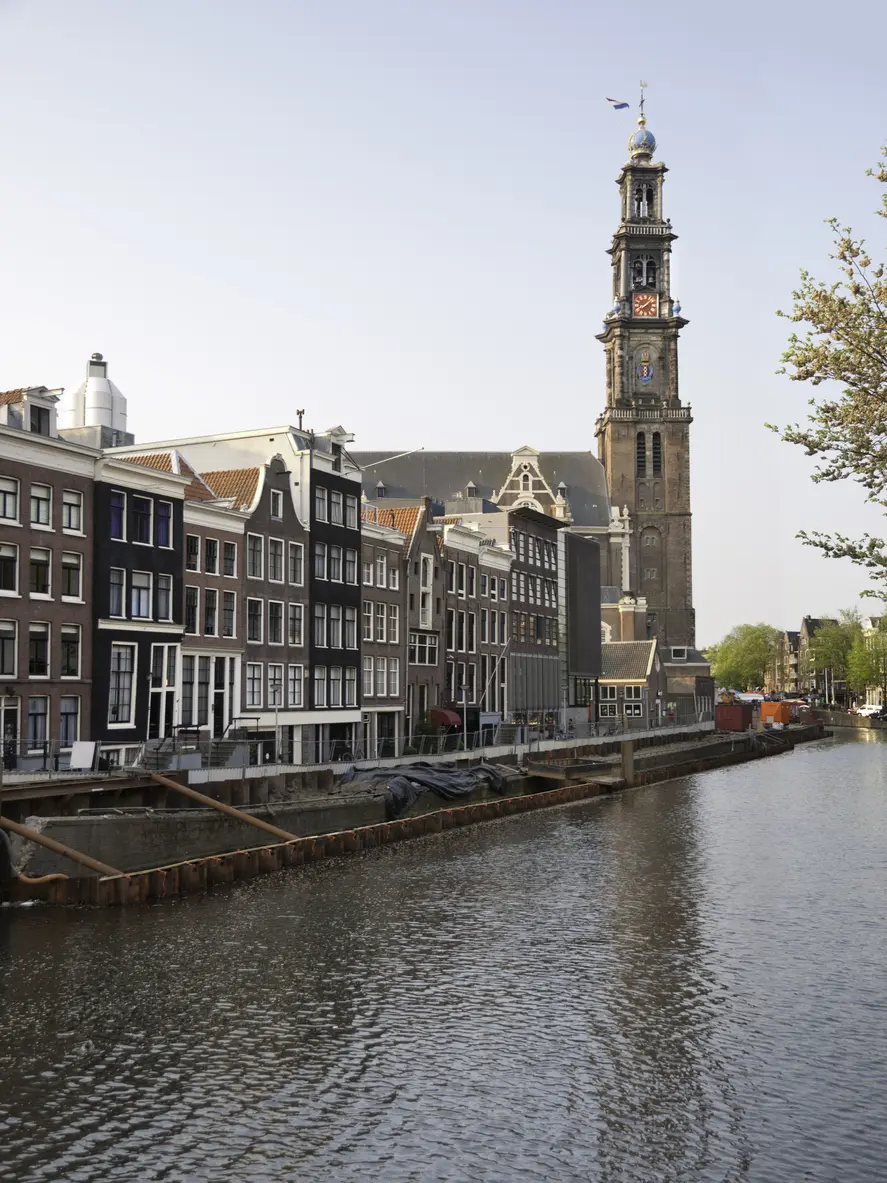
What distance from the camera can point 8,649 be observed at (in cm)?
4734

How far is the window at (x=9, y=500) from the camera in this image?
47.4 metres

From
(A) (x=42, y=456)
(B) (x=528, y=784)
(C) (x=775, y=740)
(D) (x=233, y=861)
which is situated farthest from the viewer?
(C) (x=775, y=740)

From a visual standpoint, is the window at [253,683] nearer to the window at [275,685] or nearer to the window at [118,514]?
the window at [275,685]

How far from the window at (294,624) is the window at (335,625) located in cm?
301

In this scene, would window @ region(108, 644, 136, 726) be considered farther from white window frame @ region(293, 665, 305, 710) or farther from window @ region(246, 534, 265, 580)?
white window frame @ region(293, 665, 305, 710)

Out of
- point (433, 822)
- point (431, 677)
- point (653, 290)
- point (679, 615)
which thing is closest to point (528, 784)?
point (431, 677)

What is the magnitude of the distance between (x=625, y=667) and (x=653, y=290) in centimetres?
6095

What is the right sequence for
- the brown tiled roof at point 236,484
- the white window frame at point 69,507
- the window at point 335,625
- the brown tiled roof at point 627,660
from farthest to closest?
the brown tiled roof at point 627,660, the window at point 335,625, the brown tiled roof at point 236,484, the white window frame at point 69,507

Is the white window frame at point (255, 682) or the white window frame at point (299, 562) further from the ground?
the white window frame at point (299, 562)

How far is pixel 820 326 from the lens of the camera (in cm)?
2731

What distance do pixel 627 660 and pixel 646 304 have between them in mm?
58065

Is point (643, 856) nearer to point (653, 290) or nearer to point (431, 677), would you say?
point (431, 677)

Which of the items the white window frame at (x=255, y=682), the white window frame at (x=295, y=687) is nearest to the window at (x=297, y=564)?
the white window frame at (x=295, y=687)

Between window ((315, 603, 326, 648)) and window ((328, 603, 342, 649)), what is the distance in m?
0.72
